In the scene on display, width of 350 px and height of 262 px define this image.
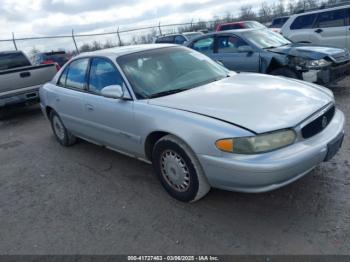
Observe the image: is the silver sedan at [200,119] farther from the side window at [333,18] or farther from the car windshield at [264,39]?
the side window at [333,18]

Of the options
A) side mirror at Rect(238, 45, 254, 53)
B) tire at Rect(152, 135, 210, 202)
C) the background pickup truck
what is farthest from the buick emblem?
the background pickup truck

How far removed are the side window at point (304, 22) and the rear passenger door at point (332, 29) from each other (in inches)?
6.8

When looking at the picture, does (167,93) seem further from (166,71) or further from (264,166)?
(264,166)

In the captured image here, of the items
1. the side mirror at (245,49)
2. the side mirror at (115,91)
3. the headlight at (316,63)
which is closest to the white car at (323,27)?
the headlight at (316,63)

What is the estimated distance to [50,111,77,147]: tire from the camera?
17.9 ft

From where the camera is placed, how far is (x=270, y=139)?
9.21 ft

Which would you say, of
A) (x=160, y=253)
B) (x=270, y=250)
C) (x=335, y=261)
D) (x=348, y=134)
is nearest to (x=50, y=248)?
(x=160, y=253)

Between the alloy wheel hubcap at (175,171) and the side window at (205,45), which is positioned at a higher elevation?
the side window at (205,45)

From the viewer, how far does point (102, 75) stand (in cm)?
429

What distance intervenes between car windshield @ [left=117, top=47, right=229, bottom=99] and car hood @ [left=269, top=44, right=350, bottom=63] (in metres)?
3.05

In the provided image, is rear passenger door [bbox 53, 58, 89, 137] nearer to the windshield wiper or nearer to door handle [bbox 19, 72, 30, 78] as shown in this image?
the windshield wiper

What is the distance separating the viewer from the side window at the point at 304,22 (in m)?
9.82

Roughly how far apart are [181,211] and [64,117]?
2.73 meters

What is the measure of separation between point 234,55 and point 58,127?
4.34 metres
